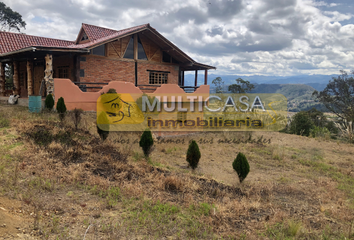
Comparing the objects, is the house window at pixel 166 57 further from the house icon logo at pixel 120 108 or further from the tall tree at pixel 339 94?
the tall tree at pixel 339 94

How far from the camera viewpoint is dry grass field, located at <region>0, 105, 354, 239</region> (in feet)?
14.3

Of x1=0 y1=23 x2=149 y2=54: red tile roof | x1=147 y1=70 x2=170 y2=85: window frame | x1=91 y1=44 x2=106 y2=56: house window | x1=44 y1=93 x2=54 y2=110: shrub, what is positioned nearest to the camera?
x1=44 y1=93 x2=54 y2=110: shrub

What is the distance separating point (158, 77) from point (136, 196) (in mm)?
14283

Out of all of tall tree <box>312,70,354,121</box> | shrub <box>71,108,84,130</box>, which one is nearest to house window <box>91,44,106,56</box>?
shrub <box>71,108,84,130</box>

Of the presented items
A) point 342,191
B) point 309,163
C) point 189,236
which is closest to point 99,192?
point 189,236

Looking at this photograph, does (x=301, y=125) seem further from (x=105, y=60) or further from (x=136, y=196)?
(x=136, y=196)

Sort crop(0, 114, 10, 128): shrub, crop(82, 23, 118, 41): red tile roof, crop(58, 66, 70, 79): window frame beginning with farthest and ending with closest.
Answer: crop(82, 23, 118, 41): red tile roof < crop(58, 66, 70, 79): window frame < crop(0, 114, 10, 128): shrub

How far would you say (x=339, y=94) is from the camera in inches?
1441

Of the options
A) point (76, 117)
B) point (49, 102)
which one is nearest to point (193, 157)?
point (76, 117)

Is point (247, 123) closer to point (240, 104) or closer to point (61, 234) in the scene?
point (240, 104)

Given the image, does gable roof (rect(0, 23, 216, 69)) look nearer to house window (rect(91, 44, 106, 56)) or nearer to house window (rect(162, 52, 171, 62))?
house window (rect(162, 52, 171, 62))

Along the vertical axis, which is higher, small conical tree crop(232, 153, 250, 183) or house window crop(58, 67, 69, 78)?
house window crop(58, 67, 69, 78)

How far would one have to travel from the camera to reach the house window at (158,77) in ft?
61.1

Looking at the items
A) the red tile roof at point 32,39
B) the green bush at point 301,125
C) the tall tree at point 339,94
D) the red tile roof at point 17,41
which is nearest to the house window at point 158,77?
the red tile roof at point 32,39
